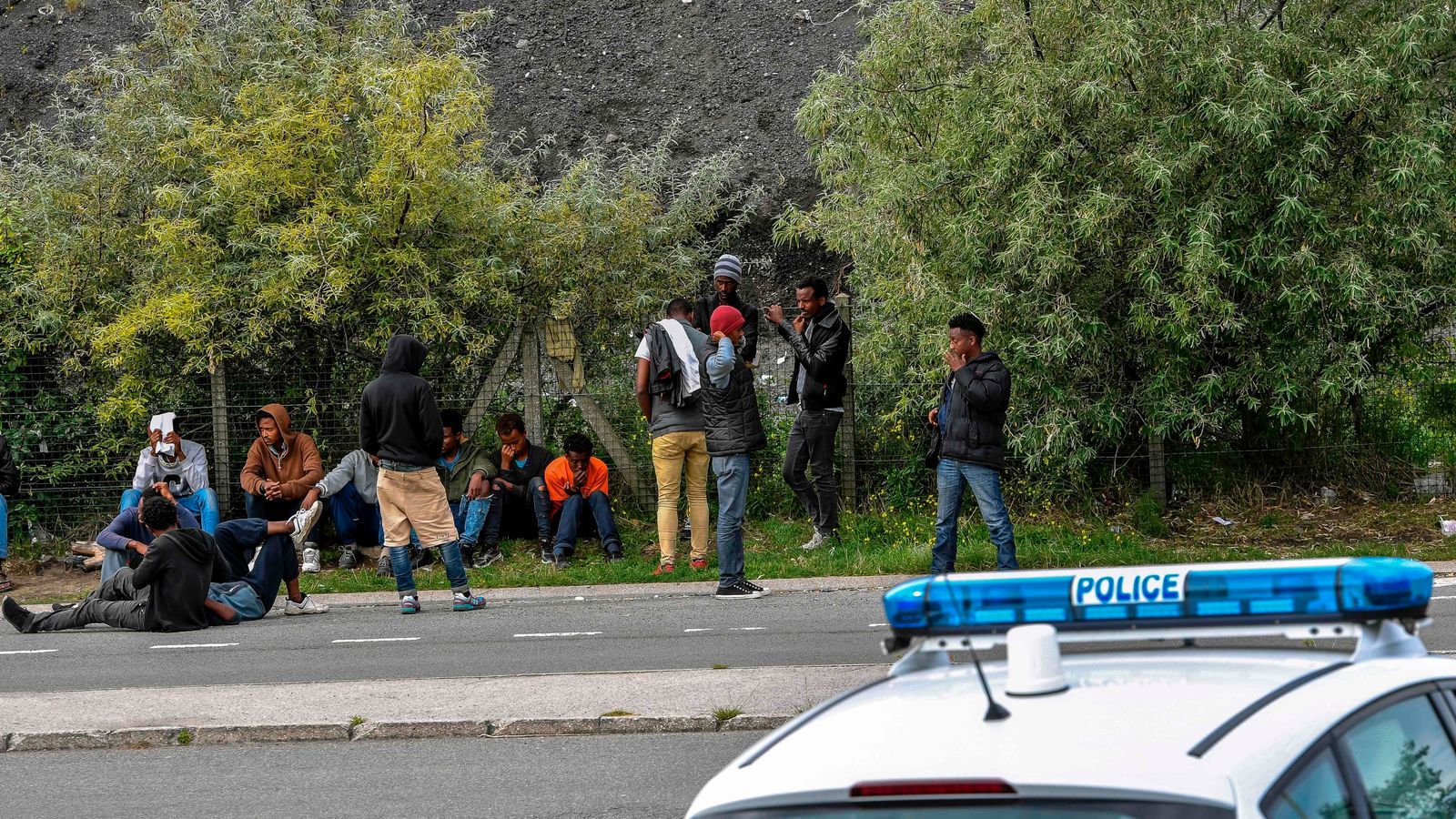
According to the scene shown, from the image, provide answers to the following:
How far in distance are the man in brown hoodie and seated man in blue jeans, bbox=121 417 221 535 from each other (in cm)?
40

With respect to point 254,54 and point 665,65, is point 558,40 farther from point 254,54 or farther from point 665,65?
point 254,54

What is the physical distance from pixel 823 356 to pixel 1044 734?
33.7 ft

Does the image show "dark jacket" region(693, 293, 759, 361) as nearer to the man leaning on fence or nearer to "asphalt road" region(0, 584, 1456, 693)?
the man leaning on fence

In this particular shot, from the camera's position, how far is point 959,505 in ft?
33.8

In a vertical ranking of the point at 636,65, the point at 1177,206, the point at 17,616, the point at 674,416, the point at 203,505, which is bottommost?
the point at 17,616

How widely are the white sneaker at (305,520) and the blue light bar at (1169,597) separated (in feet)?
36.5

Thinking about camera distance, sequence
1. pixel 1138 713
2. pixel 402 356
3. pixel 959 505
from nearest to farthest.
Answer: pixel 1138 713 < pixel 959 505 < pixel 402 356

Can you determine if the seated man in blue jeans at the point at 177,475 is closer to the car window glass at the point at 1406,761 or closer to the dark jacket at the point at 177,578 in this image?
the dark jacket at the point at 177,578

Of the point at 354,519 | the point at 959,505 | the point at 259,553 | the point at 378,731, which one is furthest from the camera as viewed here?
the point at 354,519

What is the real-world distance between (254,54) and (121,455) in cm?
452

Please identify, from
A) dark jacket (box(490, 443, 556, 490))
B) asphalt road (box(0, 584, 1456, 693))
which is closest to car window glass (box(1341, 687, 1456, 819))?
asphalt road (box(0, 584, 1456, 693))

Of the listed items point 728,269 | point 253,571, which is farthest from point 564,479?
point 253,571

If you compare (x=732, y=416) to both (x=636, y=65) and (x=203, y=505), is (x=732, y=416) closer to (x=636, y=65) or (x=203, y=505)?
(x=203, y=505)

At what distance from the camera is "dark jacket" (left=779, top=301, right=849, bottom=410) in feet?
41.6
